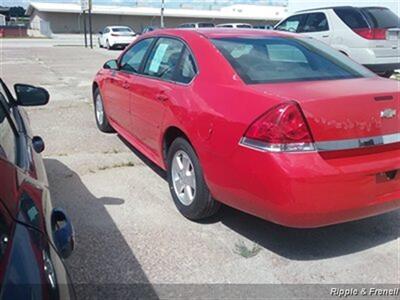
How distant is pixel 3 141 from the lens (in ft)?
7.39

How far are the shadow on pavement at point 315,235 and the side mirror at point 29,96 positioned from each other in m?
1.66

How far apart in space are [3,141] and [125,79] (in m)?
3.09

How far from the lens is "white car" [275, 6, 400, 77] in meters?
10.8

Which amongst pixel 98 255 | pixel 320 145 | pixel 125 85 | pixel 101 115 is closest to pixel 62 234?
pixel 98 255

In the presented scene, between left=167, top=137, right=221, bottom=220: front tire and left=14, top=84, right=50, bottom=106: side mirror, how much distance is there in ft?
3.76

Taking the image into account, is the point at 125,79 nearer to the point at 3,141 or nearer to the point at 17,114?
the point at 17,114

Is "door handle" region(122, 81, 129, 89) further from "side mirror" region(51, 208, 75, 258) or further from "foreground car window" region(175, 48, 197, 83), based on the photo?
"side mirror" region(51, 208, 75, 258)

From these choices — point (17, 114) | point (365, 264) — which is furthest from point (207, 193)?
point (17, 114)

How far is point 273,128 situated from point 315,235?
4.03 feet

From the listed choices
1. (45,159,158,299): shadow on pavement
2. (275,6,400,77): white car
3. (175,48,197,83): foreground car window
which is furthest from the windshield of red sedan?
(275,6,400,77): white car

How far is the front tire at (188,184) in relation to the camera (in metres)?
3.69

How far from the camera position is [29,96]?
3582 mm

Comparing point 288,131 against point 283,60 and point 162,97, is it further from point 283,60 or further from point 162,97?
point 162,97

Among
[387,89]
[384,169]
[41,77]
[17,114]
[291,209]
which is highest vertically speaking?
[387,89]
